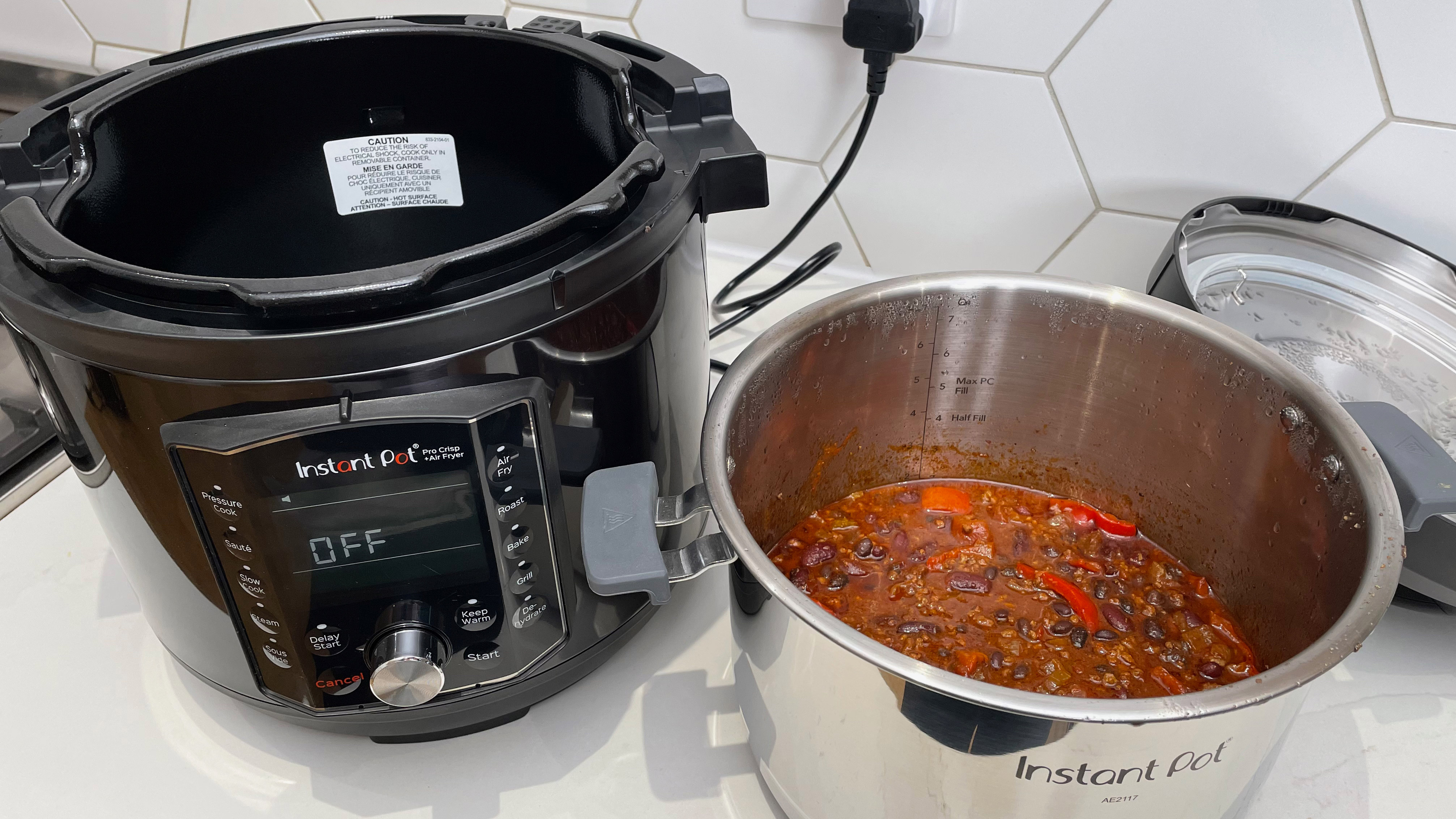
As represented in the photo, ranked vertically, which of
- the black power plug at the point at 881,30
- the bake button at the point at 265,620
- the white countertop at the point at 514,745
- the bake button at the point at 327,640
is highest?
the black power plug at the point at 881,30

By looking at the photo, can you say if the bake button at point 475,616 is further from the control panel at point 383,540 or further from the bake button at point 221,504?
the bake button at point 221,504

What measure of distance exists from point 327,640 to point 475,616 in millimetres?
74

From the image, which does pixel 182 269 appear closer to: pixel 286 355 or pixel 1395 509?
pixel 286 355

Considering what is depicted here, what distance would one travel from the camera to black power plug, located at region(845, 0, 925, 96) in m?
0.72

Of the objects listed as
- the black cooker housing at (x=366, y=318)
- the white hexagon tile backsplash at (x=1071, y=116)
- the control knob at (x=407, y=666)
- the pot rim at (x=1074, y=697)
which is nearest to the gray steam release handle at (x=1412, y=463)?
the pot rim at (x=1074, y=697)

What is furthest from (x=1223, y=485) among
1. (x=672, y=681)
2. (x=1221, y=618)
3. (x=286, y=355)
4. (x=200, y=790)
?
(x=200, y=790)

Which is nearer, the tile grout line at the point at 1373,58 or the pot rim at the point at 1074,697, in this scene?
the pot rim at the point at 1074,697

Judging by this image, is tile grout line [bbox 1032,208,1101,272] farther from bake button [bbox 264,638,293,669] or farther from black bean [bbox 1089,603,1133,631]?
bake button [bbox 264,638,293,669]

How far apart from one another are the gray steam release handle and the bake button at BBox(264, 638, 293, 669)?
57 cm

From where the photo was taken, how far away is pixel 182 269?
579 millimetres

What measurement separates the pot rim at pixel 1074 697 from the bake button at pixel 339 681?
224mm

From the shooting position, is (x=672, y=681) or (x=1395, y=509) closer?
(x=1395, y=509)

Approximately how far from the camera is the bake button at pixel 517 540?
0.46 metres

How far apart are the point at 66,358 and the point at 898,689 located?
0.38 m
